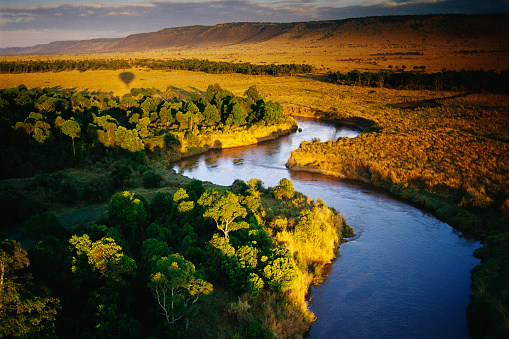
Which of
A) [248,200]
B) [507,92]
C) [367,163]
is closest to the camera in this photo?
[248,200]

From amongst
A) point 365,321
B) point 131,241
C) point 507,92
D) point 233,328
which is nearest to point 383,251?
point 365,321

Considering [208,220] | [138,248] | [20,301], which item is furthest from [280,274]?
[20,301]

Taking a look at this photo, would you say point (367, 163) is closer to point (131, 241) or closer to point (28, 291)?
point (131, 241)

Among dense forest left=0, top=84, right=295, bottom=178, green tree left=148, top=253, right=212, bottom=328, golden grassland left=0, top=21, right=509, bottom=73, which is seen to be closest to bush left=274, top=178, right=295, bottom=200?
green tree left=148, top=253, right=212, bottom=328

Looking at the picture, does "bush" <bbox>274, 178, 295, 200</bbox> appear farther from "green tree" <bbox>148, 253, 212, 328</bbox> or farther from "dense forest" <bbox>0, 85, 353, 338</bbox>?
"green tree" <bbox>148, 253, 212, 328</bbox>

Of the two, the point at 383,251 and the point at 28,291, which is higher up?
the point at 28,291

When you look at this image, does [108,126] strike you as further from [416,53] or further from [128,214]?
[416,53]

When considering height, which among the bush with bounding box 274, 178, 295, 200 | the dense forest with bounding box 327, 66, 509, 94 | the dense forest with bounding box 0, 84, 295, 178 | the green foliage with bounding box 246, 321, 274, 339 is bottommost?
the green foliage with bounding box 246, 321, 274, 339

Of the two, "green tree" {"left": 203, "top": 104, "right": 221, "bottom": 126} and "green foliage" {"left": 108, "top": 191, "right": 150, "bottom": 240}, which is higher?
"green tree" {"left": 203, "top": 104, "right": 221, "bottom": 126}
